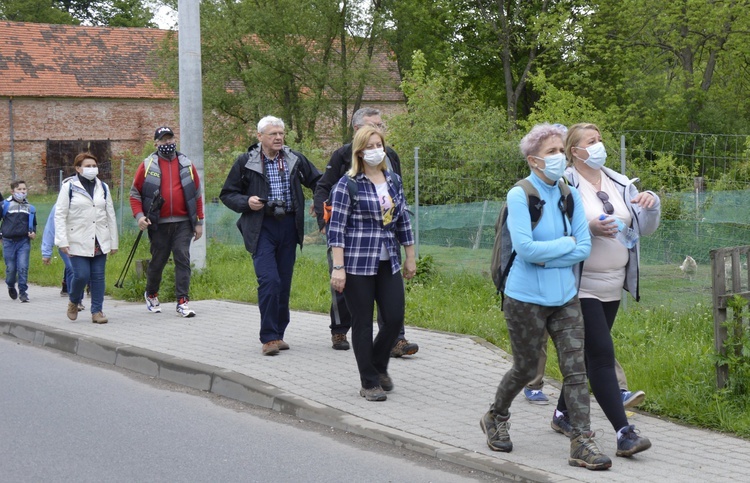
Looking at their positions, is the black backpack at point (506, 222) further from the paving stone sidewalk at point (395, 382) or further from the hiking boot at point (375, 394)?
the hiking boot at point (375, 394)

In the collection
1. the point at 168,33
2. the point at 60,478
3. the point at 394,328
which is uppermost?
the point at 168,33

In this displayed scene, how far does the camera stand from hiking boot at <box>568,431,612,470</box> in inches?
215

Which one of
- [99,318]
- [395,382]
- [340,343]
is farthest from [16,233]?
[395,382]

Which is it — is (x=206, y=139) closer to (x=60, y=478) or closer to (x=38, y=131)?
(x=38, y=131)

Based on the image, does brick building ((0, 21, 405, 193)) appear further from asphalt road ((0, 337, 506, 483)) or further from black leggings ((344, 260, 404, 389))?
black leggings ((344, 260, 404, 389))

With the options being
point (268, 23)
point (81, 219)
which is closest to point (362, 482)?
point (81, 219)

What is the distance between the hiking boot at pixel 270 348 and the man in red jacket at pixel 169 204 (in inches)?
110

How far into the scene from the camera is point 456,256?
488 inches

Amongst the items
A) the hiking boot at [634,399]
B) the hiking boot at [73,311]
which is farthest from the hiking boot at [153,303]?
the hiking boot at [634,399]

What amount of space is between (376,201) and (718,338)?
2.47 m

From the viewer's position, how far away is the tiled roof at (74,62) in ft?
158

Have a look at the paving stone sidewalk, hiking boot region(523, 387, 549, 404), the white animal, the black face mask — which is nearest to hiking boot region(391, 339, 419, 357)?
the paving stone sidewalk

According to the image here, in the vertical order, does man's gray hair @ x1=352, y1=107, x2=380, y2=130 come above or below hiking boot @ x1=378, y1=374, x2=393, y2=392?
above

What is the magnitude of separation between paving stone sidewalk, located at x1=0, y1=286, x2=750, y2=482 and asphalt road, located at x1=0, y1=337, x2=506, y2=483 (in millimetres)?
→ 145
